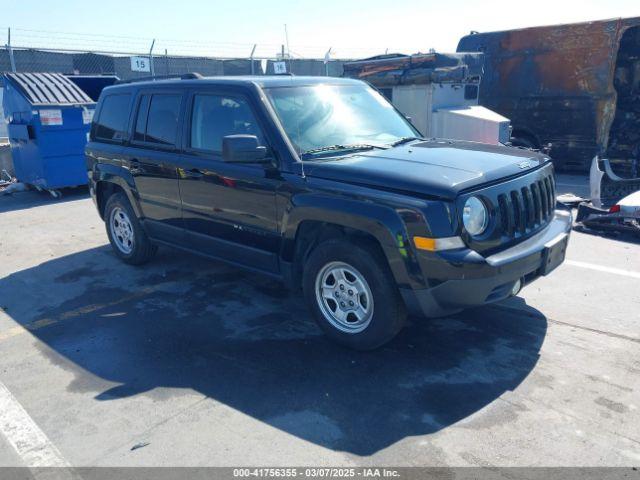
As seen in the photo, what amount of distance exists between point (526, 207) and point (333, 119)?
1.71m

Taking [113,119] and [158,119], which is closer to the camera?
[158,119]

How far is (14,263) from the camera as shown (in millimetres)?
6637

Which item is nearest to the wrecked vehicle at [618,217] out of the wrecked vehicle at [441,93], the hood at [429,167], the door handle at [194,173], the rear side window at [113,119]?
the wrecked vehicle at [441,93]

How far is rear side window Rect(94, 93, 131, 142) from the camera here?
5.89 metres

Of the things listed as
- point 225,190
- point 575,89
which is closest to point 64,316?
point 225,190

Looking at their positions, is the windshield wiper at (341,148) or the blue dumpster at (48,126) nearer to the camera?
the windshield wiper at (341,148)

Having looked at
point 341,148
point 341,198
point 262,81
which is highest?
point 262,81

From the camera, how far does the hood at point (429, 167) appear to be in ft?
11.7

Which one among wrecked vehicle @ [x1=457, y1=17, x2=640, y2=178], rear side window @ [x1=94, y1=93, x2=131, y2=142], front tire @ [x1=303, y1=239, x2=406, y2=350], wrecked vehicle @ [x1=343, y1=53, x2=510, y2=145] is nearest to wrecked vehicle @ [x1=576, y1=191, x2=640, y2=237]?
wrecked vehicle @ [x1=343, y1=53, x2=510, y2=145]

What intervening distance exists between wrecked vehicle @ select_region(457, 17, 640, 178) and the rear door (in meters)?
8.20

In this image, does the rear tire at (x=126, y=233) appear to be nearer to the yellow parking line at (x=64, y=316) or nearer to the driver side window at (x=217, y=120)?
the yellow parking line at (x=64, y=316)

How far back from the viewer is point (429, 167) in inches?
151

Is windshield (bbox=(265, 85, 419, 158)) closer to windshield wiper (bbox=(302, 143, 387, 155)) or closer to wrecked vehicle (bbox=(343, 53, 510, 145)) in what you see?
windshield wiper (bbox=(302, 143, 387, 155))

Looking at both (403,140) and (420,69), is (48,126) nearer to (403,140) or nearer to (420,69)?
(420,69)
